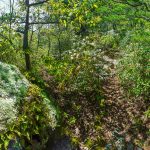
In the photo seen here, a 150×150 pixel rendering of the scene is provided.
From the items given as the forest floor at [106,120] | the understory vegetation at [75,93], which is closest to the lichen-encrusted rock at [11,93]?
the understory vegetation at [75,93]

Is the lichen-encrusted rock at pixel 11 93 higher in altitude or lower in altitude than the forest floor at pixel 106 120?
higher

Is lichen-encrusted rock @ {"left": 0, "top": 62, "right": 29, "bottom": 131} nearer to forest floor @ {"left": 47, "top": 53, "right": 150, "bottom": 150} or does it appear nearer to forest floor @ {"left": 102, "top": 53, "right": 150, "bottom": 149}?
forest floor @ {"left": 47, "top": 53, "right": 150, "bottom": 150}

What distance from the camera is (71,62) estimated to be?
1206 centimetres

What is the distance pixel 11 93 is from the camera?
27.0 ft

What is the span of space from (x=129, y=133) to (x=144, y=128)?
50 cm

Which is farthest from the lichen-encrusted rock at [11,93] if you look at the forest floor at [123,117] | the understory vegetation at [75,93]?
the forest floor at [123,117]

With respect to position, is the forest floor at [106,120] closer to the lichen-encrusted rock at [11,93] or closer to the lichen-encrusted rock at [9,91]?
the lichen-encrusted rock at [11,93]

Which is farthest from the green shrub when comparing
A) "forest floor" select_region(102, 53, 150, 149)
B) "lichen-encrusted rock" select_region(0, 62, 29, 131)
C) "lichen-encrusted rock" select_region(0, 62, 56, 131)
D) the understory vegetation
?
"lichen-encrusted rock" select_region(0, 62, 29, 131)

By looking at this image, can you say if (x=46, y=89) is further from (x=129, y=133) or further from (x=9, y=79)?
(x=129, y=133)

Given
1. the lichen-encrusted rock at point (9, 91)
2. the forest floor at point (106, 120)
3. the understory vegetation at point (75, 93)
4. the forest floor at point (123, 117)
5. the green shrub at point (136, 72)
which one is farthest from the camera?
the green shrub at point (136, 72)

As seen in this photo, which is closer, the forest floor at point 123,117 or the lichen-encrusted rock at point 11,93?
the lichen-encrusted rock at point 11,93

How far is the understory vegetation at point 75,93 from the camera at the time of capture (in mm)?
8086

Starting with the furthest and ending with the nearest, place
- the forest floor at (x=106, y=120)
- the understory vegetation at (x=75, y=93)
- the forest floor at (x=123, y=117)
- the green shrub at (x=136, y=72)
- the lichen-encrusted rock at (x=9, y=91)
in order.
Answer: the green shrub at (x=136, y=72)
the forest floor at (x=123, y=117)
the forest floor at (x=106, y=120)
the understory vegetation at (x=75, y=93)
the lichen-encrusted rock at (x=9, y=91)

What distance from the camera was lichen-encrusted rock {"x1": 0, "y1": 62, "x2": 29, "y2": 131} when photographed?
7.60m
